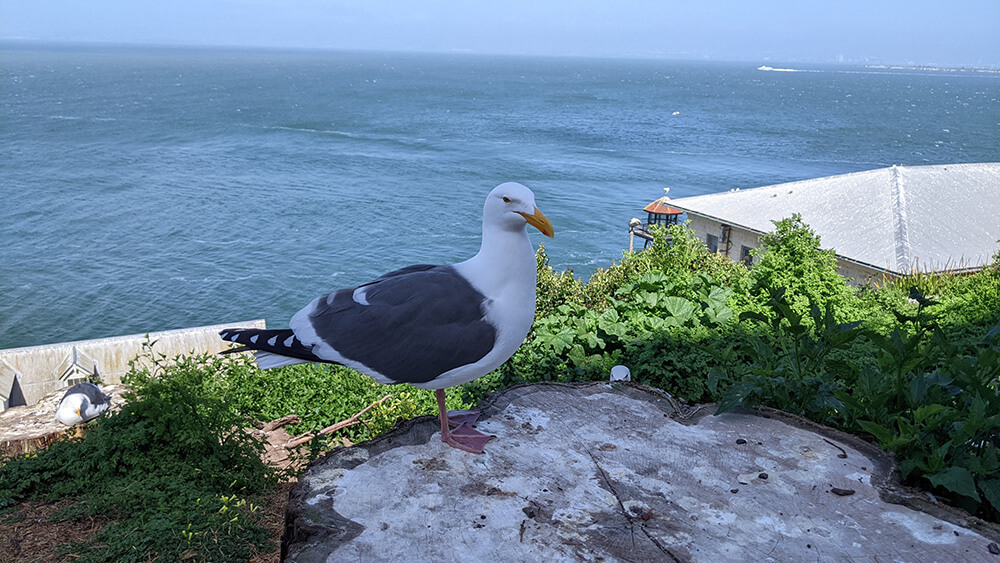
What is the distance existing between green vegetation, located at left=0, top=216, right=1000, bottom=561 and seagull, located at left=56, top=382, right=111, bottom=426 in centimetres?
163

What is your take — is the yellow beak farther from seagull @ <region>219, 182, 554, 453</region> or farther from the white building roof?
the white building roof

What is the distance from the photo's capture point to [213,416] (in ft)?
18.2

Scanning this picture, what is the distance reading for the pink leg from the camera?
362 centimetres

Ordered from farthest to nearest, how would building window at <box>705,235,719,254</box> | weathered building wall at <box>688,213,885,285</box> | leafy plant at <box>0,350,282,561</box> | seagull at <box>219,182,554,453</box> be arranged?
building window at <box>705,235,719,254</box>, weathered building wall at <box>688,213,885,285</box>, leafy plant at <box>0,350,282,561</box>, seagull at <box>219,182,554,453</box>

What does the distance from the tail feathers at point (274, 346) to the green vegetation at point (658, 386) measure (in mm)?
1234

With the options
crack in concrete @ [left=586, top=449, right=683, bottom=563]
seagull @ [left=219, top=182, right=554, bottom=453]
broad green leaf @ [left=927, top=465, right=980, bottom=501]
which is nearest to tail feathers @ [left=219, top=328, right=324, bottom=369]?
seagull @ [left=219, top=182, right=554, bottom=453]

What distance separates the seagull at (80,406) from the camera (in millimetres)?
9383

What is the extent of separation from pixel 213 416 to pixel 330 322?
2350 millimetres

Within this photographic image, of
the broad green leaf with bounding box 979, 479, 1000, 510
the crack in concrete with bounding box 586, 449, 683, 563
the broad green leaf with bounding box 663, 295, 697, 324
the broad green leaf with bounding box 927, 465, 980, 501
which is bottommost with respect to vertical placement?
the broad green leaf with bounding box 663, 295, 697, 324

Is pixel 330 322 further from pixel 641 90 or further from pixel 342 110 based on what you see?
pixel 641 90

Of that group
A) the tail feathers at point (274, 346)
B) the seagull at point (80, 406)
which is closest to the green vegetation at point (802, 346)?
the tail feathers at point (274, 346)

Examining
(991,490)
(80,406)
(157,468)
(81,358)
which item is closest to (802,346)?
(991,490)

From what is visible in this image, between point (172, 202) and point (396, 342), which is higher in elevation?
point (396, 342)

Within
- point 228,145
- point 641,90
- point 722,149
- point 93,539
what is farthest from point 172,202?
point 641,90
